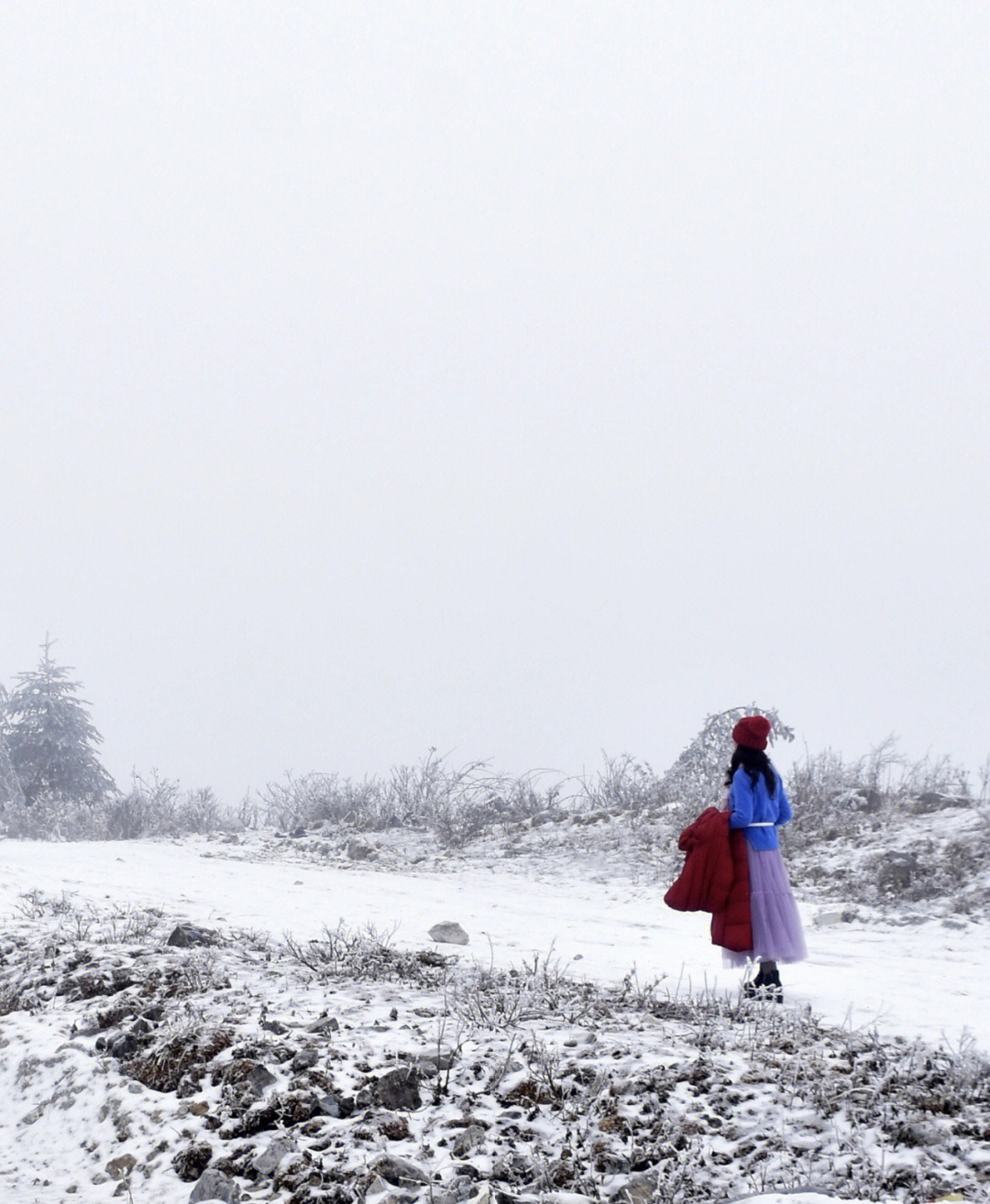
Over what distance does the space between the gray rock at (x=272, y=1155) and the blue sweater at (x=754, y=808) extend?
3.46m

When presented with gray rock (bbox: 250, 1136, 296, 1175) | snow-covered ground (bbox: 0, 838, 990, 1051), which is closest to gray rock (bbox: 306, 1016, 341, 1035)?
gray rock (bbox: 250, 1136, 296, 1175)

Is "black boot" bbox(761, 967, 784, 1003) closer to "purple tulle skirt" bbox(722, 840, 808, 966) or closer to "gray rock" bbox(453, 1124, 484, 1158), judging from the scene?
"purple tulle skirt" bbox(722, 840, 808, 966)

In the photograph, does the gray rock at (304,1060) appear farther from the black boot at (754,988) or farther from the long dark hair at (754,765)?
the long dark hair at (754,765)

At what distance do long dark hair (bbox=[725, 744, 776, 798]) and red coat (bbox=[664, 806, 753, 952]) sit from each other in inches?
12.8

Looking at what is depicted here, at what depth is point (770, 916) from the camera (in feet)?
18.8

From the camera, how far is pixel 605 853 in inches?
507

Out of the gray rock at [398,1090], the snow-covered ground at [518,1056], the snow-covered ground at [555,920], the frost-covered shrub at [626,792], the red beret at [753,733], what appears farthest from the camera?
the frost-covered shrub at [626,792]

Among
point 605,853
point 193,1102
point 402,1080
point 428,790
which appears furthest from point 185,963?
point 428,790

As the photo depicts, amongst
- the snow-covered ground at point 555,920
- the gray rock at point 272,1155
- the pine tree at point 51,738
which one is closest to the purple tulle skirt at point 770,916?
the snow-covered ground at point 555,920

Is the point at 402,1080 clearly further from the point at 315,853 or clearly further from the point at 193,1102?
the point at 315,853

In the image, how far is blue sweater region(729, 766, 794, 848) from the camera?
591 centimetres

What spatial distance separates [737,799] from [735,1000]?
1.20 metres

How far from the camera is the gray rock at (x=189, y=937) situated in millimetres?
5988

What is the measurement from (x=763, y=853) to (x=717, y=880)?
0.36 metres
